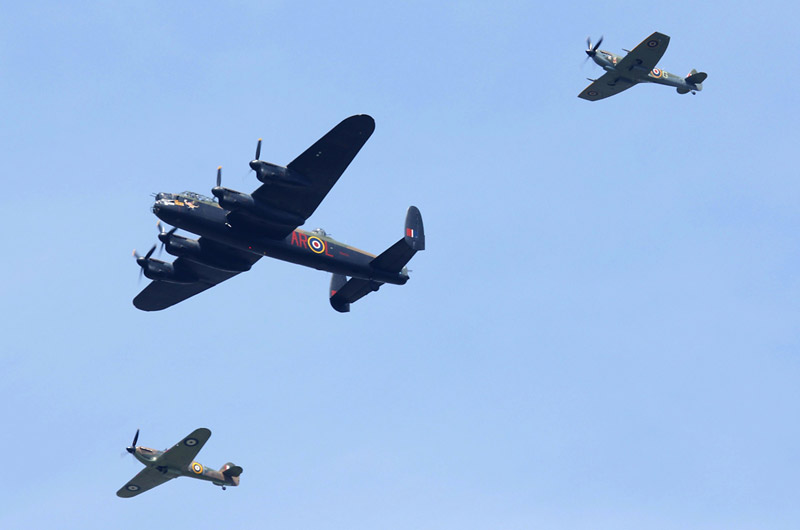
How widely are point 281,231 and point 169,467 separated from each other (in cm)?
1989

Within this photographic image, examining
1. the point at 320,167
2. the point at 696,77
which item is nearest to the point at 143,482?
the point at 320,167

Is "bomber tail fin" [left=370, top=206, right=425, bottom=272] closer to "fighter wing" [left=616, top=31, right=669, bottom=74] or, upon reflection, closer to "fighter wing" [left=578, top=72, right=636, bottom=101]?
"fighter wing" [left=616, top=31, right=669, bottom=74]

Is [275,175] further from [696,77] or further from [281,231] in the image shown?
[696,77]

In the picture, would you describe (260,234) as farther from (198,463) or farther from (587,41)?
(587,41)

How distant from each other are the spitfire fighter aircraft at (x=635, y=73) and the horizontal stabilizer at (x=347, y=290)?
2843cm

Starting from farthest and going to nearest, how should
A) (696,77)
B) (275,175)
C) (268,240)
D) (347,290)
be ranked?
(696,77), (347,290), (268,240), (275,175)

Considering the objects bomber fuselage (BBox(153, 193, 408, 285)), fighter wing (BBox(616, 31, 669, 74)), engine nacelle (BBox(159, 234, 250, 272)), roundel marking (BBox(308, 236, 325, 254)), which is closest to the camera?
bomber fuselage (BBox(153, 193, 408, 285))

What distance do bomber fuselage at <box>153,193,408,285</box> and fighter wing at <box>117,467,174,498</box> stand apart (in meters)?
18.9

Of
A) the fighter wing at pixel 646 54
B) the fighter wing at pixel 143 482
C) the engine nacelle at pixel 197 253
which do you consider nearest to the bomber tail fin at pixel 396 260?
the engine nacelle at pixel 197 253

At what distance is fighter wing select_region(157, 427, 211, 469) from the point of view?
56981 mm

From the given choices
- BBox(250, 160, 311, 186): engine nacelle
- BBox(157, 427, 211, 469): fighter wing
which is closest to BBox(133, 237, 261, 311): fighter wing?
BBox(250, 160, 311, 186): engine nacelle

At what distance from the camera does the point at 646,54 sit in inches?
2682

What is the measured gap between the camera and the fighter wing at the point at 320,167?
148 feet

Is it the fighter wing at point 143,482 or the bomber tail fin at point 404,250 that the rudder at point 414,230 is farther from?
the fighter wing at point 143,482
